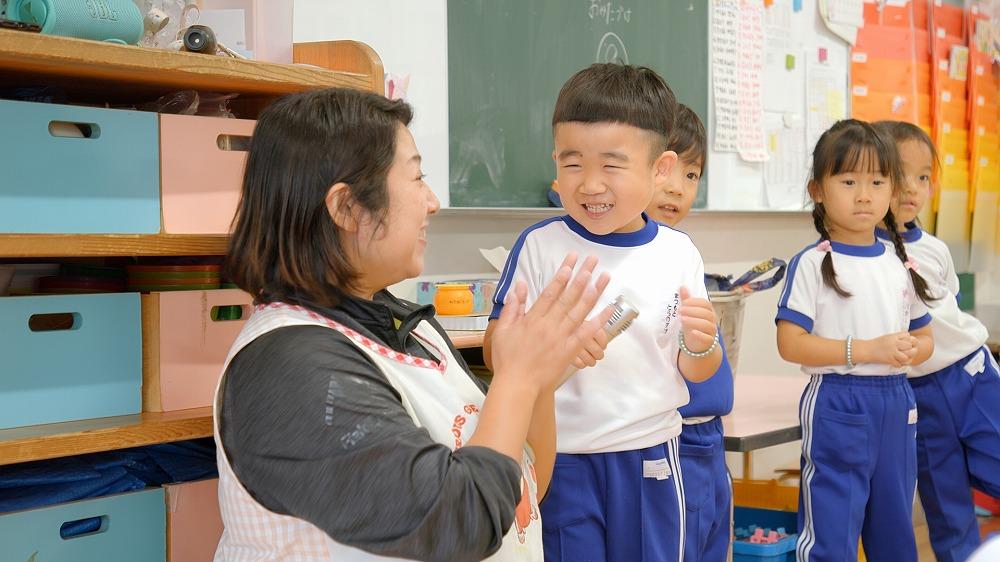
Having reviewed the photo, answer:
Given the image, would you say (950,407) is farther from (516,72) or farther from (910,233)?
(516,72)

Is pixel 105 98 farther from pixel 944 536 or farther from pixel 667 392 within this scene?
pixel 944 536

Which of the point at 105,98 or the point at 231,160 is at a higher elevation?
the point at 105,98

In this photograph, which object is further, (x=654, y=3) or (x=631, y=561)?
(x=654, y=3)

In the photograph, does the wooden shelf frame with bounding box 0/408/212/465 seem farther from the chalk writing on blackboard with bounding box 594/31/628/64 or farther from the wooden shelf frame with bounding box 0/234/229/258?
the chalk writing on blackboard with bounding box 594/31/628/64

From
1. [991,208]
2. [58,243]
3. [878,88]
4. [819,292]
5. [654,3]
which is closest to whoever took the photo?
[58,243]

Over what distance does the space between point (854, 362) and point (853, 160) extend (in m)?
0.51

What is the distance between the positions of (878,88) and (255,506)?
4111 millimetres

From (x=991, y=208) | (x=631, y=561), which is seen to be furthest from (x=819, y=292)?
(x=991, y=208)

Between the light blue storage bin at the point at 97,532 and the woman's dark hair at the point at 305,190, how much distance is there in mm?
544

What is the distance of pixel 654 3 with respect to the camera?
11.6 ft

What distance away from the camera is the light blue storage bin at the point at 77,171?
55.4 inches

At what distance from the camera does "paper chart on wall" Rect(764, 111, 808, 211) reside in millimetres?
4121

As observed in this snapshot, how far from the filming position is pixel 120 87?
1.64m

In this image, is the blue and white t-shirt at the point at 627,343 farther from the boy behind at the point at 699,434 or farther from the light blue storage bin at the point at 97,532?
the light blue storage bin at the point at 97,532
